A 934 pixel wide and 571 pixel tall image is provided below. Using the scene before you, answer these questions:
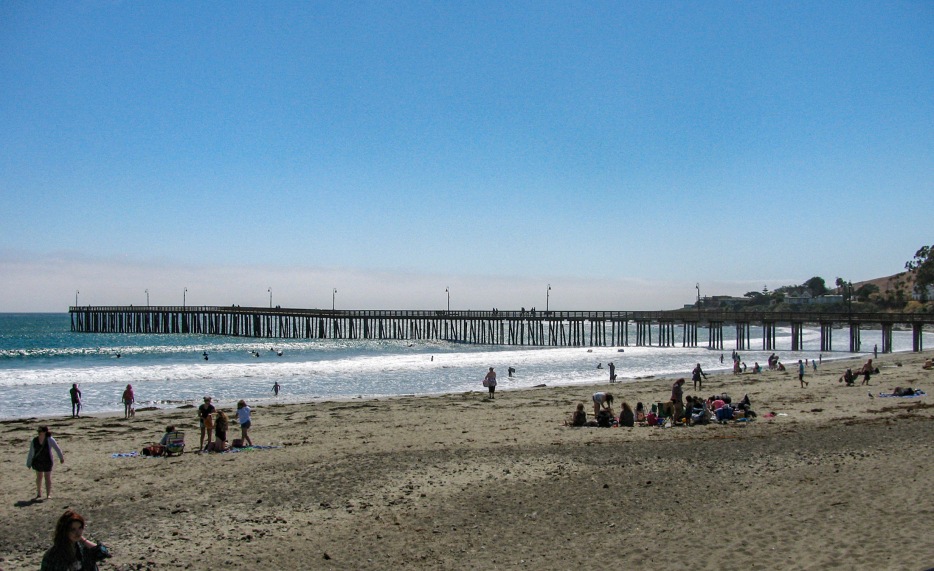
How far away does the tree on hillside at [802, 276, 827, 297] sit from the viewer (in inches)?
6781

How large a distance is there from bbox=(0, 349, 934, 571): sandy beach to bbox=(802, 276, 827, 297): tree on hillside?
579 ft

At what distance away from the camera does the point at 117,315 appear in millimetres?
86625

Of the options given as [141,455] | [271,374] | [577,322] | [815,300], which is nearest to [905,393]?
[141,455]

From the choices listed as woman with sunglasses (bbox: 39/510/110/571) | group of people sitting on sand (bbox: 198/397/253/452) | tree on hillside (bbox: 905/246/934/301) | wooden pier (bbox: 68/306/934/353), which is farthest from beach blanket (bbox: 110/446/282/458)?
tree on hillside (bbox: 905/246/934/301)

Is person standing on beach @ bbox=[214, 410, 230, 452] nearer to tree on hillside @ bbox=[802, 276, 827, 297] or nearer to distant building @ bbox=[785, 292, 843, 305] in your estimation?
distant building @ bbox=[785, 292, 843, 305]

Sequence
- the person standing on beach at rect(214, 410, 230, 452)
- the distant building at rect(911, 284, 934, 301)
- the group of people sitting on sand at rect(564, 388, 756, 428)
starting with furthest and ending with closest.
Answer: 1. the distant building at rect(911, 284, 934, 301)
2. the group of people sitting on sand at rect(564, 388, 756, 428)
3. the person standing on beach at rect(214, 410, 230, 452)

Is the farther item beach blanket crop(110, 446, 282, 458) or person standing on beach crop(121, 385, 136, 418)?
person standing on beach crop(121, 385, 136, 418)

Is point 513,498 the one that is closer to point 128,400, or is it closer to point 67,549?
point 67,549

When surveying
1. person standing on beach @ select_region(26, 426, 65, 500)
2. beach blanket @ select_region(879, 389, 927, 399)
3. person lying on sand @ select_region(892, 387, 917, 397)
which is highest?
person standing on beach @ select_region(26, 426, 65, 500)

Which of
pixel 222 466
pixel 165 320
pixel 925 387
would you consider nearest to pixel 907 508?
pixel 222 466

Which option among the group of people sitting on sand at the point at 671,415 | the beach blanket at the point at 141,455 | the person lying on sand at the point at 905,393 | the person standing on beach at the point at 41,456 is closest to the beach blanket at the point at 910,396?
the person lying on sand at the point at 905,393

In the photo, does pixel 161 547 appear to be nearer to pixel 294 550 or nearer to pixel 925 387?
pixel 294 550

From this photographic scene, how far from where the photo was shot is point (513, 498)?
28.0 feet

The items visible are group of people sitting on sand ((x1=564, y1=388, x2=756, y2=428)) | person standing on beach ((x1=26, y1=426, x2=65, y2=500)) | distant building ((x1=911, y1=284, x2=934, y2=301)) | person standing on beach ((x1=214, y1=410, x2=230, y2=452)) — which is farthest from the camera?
distant building ((x1=911, y1=284, x2=934, y2=301))
